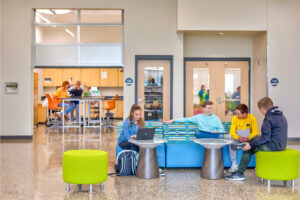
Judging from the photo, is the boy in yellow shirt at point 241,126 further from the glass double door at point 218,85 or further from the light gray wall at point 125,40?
the glass double door at point 218,85

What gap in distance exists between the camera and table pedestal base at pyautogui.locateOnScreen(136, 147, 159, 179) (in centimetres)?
581

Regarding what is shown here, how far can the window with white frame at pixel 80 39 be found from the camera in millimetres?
10531

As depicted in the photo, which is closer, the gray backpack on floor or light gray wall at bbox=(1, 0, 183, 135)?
the gray backpack on floor

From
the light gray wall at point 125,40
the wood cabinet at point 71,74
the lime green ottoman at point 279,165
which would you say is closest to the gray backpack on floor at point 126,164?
the lime green ottoman at point 279,165

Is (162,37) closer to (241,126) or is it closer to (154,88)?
(154,88)

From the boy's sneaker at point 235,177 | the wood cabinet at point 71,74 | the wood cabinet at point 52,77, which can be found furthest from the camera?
the wood cabinet at point 71,74

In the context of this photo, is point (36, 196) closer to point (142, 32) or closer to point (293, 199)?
point (293, 199)

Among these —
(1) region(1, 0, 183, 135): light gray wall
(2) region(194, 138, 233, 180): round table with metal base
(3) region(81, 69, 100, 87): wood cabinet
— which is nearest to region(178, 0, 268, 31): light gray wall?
(1) region(1, 0, 183, 135): light gray wall

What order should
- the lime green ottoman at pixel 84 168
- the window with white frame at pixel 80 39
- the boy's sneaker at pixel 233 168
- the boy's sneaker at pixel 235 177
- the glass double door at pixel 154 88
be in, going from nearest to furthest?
the lime green ottoman at pixel 84 168 → the boy's sneaker at pixel 235 177 → the boy's sneaker at pixel 233 168 → the glass double door at pixel 154 88 → the window with white frame at pixel 80 39

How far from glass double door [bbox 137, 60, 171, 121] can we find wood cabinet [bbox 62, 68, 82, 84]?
7.50 meters

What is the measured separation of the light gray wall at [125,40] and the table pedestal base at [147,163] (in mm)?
4309

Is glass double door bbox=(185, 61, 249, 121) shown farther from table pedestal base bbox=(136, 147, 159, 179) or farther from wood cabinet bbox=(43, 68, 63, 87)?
wood cabinet bbox=(43, 68, 63, 87)

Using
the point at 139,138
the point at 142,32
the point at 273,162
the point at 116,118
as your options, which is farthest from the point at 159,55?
the point at 116,118

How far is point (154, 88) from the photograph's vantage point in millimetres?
10445
